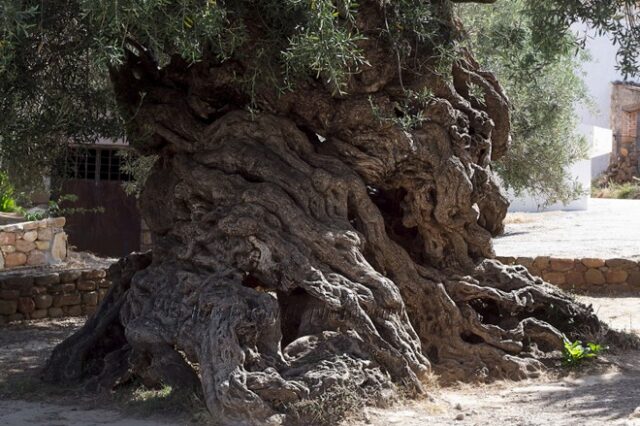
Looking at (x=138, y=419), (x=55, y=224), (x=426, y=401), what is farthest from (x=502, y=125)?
(x=55, y=224)

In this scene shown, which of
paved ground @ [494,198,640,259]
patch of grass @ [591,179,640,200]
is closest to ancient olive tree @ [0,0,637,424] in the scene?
paved ground @ [494,198,640,259]

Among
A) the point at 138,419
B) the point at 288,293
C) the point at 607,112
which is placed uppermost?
the point at 607,112

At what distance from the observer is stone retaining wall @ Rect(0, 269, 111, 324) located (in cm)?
1223

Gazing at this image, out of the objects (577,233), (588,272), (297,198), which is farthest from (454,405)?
(577,233)

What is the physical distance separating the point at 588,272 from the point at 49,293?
762 centimetres

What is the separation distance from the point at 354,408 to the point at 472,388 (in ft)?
5.12

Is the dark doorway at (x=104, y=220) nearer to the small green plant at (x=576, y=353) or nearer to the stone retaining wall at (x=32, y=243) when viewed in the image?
Result: the stone retaining wall at (x=32, y=243)

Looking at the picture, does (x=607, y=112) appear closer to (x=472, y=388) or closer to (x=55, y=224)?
(x=55, y=224)

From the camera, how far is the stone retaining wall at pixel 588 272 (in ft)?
44.1

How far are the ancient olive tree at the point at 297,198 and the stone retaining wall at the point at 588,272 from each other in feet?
15.3

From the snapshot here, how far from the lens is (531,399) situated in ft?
24.4

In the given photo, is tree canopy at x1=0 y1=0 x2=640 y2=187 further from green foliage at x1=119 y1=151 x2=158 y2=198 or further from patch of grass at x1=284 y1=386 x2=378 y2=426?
green foliage at x1=119 y1=151 x2=158 y2=198

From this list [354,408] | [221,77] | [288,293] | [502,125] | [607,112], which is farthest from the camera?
[607,112]

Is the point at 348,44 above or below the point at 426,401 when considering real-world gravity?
above
